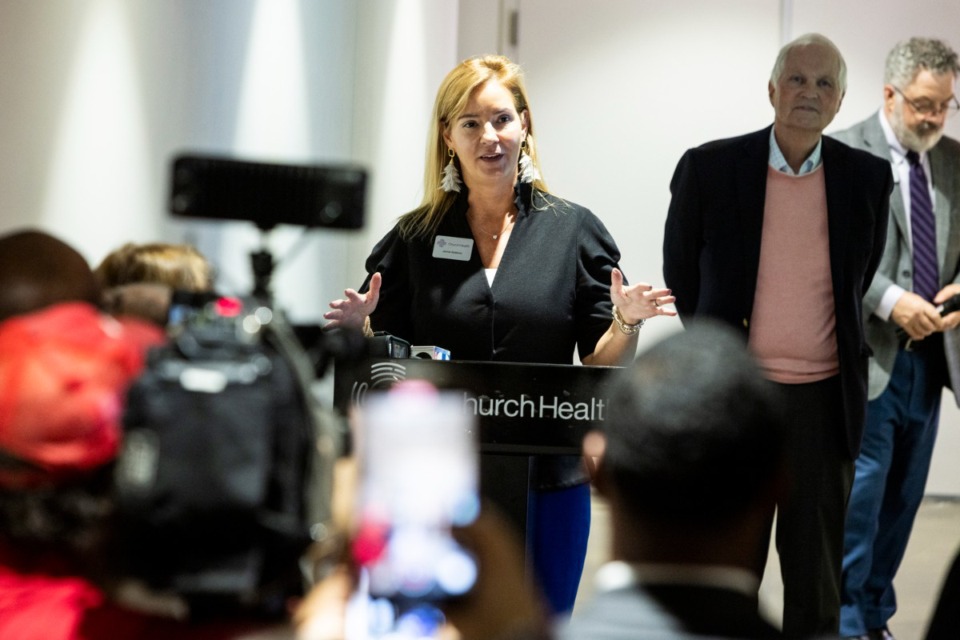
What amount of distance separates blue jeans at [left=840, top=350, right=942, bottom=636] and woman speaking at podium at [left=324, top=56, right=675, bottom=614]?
5.18 ft

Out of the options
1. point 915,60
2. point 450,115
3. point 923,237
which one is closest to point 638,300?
point 450,115

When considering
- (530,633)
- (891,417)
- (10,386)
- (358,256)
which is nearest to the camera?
(530,633)

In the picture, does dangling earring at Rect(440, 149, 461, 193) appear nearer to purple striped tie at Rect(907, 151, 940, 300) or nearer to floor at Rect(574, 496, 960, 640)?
floor at Rect(574, 496, 960, 640)

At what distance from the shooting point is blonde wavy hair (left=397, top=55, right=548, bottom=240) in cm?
334

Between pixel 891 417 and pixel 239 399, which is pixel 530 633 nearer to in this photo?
pixel 239 399

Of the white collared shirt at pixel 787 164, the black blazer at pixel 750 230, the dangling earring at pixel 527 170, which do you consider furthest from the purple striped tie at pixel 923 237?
the dangling earring at pixel 527 170

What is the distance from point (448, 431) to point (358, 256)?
4.47 m

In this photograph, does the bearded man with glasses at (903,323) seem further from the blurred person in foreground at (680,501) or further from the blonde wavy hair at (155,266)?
the blurred person in foreground at (680,501)

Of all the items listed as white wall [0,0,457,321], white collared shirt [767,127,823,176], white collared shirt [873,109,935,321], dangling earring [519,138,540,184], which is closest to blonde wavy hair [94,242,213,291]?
white wall [0,0,457,321]

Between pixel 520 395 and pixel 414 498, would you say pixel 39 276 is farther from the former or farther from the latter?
pixel 520 395

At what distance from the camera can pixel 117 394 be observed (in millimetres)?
1373

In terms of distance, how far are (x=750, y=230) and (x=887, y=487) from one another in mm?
1467

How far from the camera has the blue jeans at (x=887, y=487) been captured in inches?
171

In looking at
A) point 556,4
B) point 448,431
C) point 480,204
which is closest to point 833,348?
point 480,204
